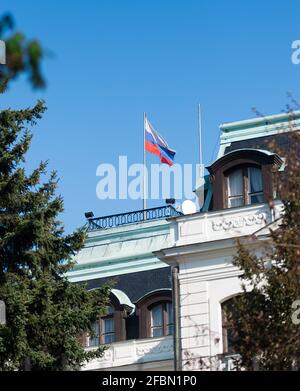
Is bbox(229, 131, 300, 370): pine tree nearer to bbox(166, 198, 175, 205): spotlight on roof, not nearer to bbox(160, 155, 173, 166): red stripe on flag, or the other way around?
bbox(160, 155, 173, 166): red stripe on flag

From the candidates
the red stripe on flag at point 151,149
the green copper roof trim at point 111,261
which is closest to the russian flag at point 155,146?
the red stripe on flag at point 151,149

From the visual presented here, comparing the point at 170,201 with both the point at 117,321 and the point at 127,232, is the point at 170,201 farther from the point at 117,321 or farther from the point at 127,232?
the point at 117,321

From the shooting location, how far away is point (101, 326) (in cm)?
3347

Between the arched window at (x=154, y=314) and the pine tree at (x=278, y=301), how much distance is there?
14.9 metres

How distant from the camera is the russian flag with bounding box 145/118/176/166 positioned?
36.4m

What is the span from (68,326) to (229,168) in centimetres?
725

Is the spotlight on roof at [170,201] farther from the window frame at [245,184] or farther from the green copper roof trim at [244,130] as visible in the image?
the window frame at [245,184]

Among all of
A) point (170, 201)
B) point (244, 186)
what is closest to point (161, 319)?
point (170, 201)

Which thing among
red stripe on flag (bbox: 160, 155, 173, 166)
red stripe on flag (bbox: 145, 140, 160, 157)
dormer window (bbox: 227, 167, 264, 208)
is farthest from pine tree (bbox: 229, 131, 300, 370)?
red stripe on flag (bbox: 145, 140, 160, 157)

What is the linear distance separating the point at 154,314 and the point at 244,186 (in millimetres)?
6028

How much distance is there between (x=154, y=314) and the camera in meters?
32.8

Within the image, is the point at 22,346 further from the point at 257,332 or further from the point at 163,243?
the point at 163,243

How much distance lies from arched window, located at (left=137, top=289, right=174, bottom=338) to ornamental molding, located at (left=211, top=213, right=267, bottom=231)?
435 cm
